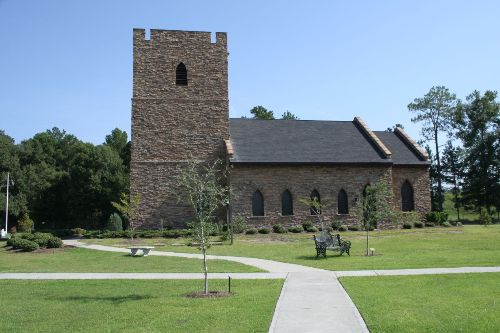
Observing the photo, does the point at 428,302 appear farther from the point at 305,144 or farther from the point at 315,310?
the point at 305,144

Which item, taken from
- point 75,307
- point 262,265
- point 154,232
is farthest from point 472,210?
point 75,307

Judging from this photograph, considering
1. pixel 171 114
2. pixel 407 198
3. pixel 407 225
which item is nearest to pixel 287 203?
pixel 407 225

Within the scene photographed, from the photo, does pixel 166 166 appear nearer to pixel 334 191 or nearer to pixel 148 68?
pixel 148 68

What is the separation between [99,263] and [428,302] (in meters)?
14.7

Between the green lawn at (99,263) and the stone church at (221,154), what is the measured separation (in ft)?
39.4

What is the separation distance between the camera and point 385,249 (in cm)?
2402

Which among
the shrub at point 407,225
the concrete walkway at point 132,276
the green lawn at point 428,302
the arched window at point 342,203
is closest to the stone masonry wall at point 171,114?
the arched window at point 342,203

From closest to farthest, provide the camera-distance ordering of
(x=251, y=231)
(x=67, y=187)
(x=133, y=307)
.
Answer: (x=133, y=307) < (x=251, y=231) < (x=67, y=187)

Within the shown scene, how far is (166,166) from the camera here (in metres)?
36.6

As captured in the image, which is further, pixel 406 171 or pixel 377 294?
pixel 406 171

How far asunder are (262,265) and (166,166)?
19.6 meters

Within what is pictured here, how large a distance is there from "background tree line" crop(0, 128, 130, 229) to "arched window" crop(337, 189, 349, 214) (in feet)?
93.5

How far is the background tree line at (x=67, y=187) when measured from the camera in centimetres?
5478

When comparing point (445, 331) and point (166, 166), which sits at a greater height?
point (166, 166)
